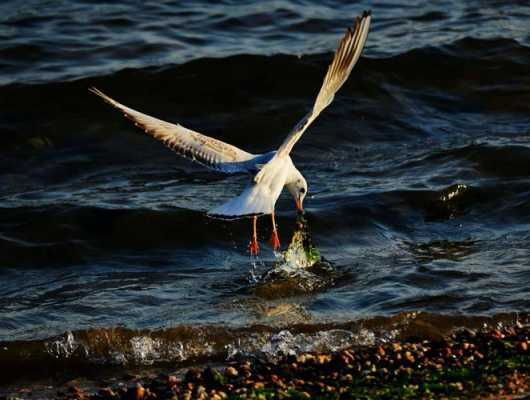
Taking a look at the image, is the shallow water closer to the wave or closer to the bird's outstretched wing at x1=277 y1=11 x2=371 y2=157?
the wave

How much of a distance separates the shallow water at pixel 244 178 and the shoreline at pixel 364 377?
480 millimetres

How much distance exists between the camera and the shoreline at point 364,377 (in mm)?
6012

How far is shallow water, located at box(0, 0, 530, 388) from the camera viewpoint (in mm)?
7684

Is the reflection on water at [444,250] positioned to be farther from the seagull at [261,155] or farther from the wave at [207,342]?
the wave at [207,342]

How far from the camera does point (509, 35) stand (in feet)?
49.2

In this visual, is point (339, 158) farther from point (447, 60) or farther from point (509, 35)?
point (509, 35)

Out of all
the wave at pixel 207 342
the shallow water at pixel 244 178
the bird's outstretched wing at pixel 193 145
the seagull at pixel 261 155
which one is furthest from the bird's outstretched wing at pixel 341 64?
the wave at pixel 207 342

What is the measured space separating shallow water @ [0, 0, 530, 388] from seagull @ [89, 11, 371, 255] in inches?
29.9

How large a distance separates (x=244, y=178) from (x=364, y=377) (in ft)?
17.2

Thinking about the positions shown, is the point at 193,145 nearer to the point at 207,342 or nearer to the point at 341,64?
the point at 341,64

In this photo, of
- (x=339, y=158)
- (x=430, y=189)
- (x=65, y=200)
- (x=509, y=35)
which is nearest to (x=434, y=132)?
(x=339, y=158)

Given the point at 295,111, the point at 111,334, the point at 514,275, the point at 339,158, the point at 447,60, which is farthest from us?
the point at 447,60

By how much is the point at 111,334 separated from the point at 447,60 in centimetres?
824

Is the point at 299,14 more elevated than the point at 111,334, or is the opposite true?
the point at 299,14
